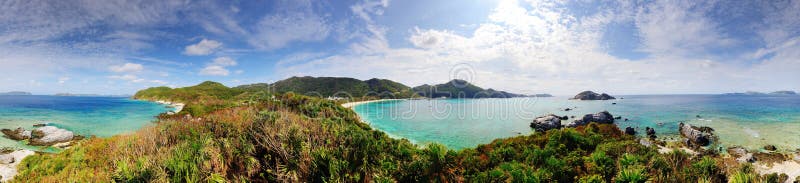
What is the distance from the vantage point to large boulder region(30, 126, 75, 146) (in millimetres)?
20433

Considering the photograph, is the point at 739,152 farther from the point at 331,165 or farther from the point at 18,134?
the point at 18,134

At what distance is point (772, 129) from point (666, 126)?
8.91 metres

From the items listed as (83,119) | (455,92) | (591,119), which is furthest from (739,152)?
(455,92)

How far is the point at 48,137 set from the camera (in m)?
21.3

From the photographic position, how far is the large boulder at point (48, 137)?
2043cm

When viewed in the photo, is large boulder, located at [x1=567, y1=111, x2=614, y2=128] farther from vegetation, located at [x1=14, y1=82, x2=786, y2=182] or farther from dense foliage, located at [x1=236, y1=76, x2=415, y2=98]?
dense foliage, located at [x1=236, y1=76, x2=415, y2=98]

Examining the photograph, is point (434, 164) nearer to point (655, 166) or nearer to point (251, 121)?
point (655, 166)

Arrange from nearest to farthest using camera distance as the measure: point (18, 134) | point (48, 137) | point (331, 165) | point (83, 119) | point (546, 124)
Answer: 1. point (331, 165)
2. point (48, 137)
3. point (18, 134)
4. point (546, 124)
5. point (83, 119)

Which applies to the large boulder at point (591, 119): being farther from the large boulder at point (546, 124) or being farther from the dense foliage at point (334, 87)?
the dense foliage at point (334, 87)

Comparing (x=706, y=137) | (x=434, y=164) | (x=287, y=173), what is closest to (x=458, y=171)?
(x=434, y=164)

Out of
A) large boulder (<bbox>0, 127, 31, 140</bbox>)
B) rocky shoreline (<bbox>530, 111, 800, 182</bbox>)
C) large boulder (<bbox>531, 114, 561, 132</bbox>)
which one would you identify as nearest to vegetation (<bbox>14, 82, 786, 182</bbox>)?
rocky shoreline (<bbox>530, 111, 800, 182</bbox>)

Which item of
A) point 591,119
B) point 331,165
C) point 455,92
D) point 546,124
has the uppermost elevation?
point 455,92

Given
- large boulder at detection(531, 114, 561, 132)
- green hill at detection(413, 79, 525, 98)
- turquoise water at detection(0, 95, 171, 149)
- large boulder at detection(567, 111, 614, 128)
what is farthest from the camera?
green hill at detection(413, 79, 525, 98)

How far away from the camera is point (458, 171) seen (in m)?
6.14
